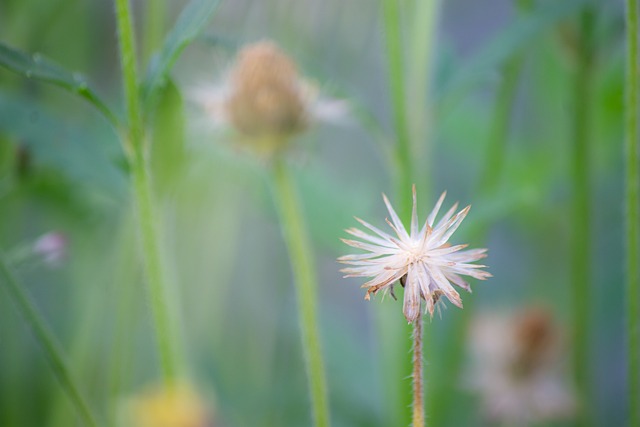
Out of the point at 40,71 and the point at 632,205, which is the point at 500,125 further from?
the point at 40,71

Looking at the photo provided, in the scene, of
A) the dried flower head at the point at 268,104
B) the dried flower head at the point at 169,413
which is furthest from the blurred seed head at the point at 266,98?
the dried flower head at the point at 169,413

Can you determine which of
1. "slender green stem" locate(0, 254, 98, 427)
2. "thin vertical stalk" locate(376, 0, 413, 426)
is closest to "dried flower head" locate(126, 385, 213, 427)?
"slender green stem" locate(0, 254, 98, 427)

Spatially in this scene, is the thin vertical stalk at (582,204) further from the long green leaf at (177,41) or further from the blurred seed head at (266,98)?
the long green leaf at (177,41)

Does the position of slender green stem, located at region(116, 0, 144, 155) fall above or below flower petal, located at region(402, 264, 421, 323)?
above

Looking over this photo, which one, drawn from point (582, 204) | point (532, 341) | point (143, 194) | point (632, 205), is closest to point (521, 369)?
point (532, 341)

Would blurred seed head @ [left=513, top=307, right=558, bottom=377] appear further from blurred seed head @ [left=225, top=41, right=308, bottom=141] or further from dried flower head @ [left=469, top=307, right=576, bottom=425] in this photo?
blurred seed head @ [left=225, top=41, right=308, bottom=141]

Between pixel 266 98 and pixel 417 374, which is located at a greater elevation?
pixel 266 98
